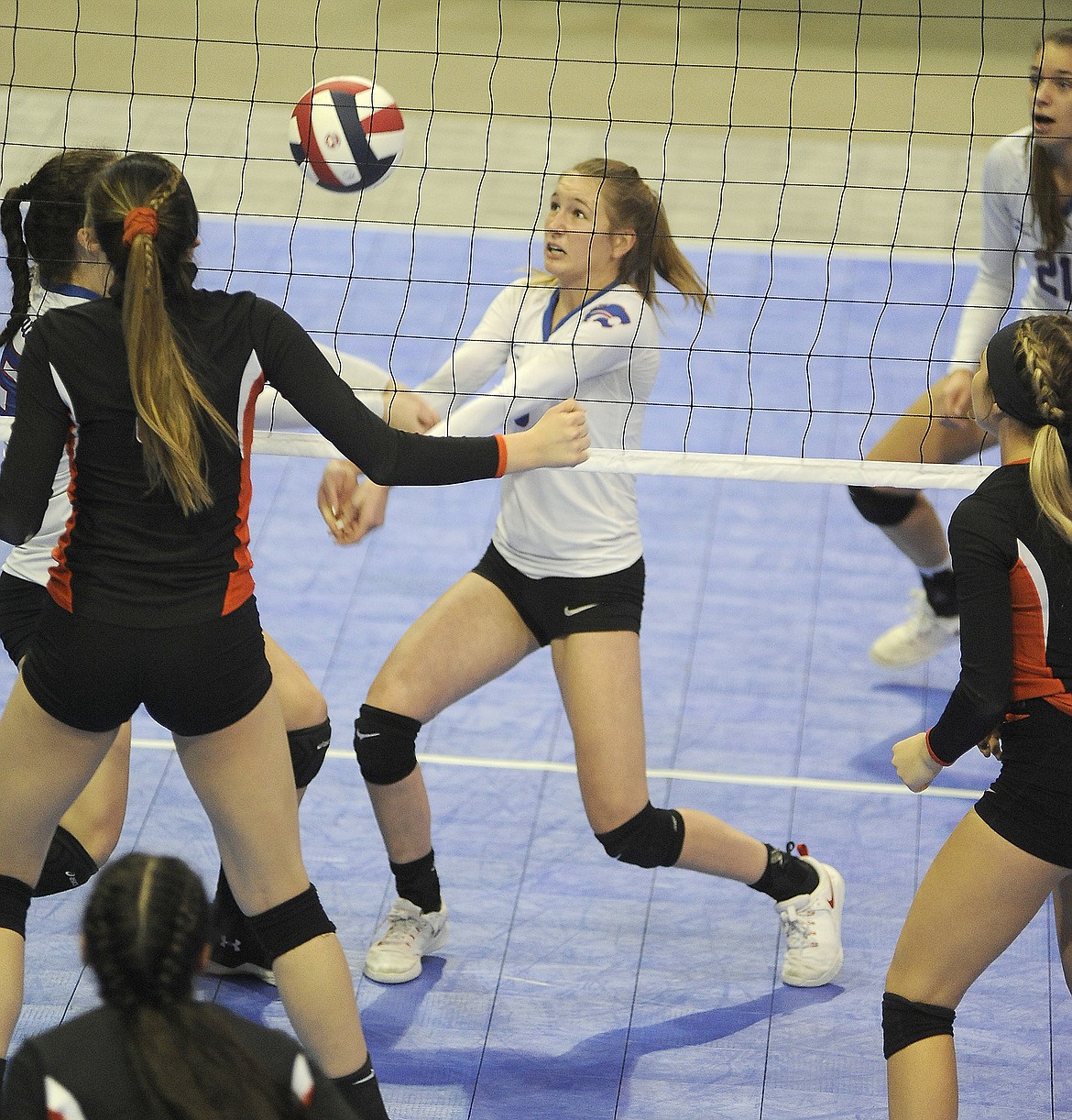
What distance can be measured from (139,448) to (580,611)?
1.31 m

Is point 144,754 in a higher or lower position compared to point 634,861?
lower

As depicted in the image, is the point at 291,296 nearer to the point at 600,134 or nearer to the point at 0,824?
the point at 600,134

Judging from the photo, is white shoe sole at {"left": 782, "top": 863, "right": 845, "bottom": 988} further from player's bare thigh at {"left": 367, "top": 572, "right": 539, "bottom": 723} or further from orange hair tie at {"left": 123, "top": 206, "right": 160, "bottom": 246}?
orange hair tie at {"left": 123, "top": 206, "right": 160, "bottom": 246}

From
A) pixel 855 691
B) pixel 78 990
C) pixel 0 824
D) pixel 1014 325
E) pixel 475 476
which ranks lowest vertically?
pixel 78 990

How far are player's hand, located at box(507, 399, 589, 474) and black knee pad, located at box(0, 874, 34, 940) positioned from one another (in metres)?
1.16

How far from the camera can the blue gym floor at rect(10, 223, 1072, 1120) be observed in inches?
137

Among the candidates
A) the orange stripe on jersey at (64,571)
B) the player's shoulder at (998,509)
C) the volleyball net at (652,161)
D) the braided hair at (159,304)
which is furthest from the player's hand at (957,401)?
the orange stripe on jersey at (64,571)

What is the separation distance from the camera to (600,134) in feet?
29.6

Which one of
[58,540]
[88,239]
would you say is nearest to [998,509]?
[88,239]

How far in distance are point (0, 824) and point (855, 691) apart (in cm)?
281

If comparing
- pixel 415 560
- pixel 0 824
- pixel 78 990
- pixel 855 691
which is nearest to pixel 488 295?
pixel 415 560

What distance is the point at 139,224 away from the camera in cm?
256

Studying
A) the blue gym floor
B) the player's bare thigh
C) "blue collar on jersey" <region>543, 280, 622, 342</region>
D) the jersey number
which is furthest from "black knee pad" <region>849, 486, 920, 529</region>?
the player's bare thigh

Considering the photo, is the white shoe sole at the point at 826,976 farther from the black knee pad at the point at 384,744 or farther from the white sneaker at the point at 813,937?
the black knee pad at the point at 384,744
